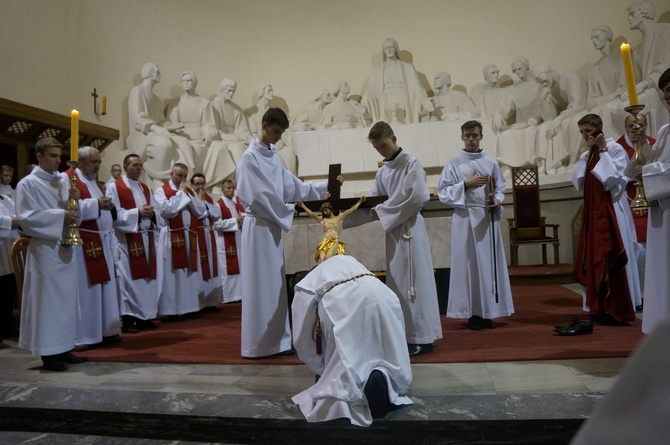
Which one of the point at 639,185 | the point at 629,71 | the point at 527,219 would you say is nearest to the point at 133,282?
the point at 639,185

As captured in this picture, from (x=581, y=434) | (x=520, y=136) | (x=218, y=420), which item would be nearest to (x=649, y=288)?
(x=218, y=420)

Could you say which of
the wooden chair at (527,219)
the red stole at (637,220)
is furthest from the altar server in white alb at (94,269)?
the wooden chair at (527,219)

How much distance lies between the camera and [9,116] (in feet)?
27.9

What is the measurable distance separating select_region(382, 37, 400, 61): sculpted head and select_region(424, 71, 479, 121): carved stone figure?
3.61 ft

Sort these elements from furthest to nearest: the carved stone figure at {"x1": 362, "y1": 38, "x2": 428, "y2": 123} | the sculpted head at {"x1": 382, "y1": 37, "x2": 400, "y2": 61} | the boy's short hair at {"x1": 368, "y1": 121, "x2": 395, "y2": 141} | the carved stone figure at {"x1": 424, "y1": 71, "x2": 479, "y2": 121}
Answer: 1. the sculpted head at {"x1": 382, "y1": 37, "x2": 400, "y2": 61}
2. the carved stone figure at {"x1": 362, "y1": 38, "x2": 428, "y2": 123}
3. the carved stone figure at {"x1": 424, "y1": 71, "x2": 479, "y2": 121}
4. the boy's short hair at {"x1": 368, "y1": 121, "x2": 395, "y2": 141}

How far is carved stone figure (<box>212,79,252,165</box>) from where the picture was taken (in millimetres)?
12023

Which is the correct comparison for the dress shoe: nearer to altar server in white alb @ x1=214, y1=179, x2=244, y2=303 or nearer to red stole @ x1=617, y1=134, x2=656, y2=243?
red stole @ x1=617, y1=134, x2=656, y2=243

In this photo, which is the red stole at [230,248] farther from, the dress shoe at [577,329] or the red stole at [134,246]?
the dress shoe at [577,329]

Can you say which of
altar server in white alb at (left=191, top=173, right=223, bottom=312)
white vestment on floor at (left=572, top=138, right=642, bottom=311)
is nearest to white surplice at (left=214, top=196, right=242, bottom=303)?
altar server in white alb at (left=191, top=173, right=223, bottom=312)

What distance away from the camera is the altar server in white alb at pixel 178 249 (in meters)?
6.97

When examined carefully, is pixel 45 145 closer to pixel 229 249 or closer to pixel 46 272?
pixel 46 272

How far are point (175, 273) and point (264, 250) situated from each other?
2.76m

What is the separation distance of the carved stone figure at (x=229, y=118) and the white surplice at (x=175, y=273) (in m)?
4.68

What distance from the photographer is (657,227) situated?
3.78 m
